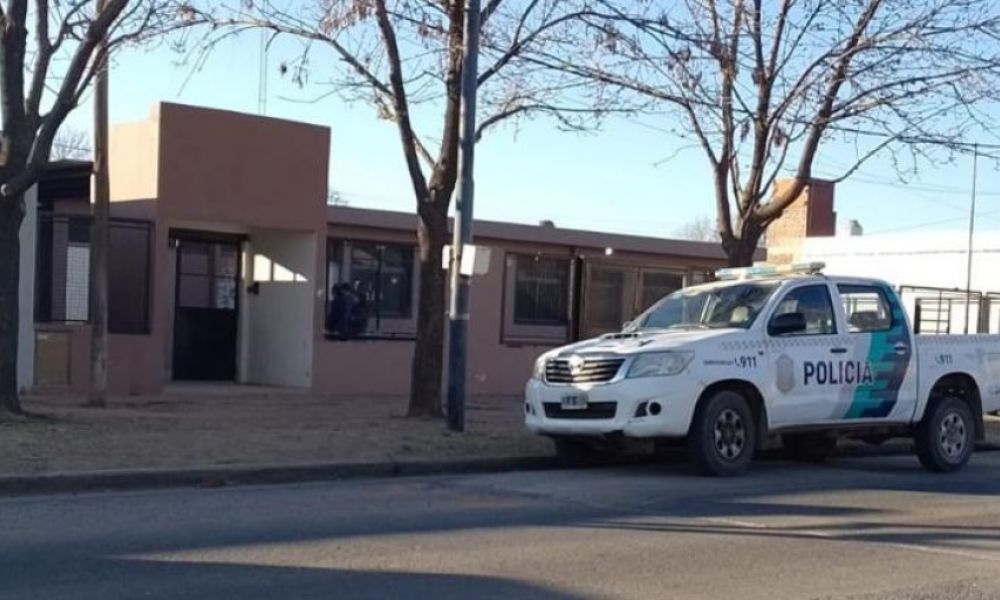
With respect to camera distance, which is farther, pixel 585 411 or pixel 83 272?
pixel 83 272

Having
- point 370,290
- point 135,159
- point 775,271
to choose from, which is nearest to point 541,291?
point 370,290

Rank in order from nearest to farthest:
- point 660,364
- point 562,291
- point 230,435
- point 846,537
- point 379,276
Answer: point 846,537, point 660,364, point 230,435, point 379,276, point 562,291

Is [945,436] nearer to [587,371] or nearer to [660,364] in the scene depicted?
[660,364]

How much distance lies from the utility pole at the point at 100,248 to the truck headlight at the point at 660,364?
7.47m

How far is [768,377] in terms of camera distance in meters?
13.5

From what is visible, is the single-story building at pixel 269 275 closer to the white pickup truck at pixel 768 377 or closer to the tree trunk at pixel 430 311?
the tree trunk at pixel 430 311

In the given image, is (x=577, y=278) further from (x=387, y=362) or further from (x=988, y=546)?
(x=988, y=546)

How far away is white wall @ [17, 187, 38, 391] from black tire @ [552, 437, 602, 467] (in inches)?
303

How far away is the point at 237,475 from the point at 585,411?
3403mm

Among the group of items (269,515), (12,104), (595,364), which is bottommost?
(269,515)

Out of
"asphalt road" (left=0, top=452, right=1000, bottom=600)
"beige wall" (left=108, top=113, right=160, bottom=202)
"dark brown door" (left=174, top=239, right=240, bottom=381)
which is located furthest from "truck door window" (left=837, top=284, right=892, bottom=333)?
"dark brown door" (left=174, top=239, right=240, bottom=381)

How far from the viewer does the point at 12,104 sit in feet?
46.4

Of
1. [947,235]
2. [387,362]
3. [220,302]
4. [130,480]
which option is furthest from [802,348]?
[947,235]

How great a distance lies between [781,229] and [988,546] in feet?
129
